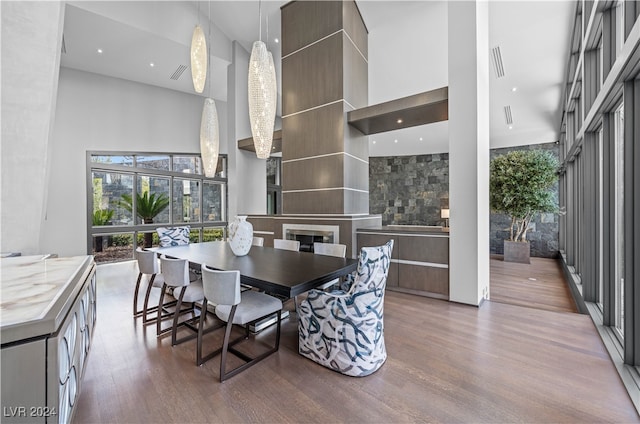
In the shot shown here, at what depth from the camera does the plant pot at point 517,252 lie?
6359 millimetres

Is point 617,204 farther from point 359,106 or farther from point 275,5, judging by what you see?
point 275,5

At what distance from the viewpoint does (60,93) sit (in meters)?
5.71

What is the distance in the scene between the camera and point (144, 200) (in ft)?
21.9

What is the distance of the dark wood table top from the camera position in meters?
1.94

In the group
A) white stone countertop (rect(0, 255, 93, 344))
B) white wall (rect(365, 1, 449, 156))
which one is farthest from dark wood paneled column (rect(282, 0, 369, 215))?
white stone countertop (rect(0, 255, 93, 344))

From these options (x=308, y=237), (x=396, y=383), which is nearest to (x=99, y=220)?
(x=308, y=237)

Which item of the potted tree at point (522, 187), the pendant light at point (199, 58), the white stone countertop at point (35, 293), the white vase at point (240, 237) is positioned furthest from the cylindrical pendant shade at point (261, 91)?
the potted tree at point (522, 187)

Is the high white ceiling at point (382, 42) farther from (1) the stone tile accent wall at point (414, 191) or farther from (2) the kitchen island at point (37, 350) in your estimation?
(2) the kitchen island at point (37, 350)

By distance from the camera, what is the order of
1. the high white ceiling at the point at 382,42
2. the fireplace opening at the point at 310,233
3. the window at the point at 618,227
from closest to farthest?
1. the window at the point at 618,227
2. the fireplace opening at the point at 310,233
3. the high white ceiling at the point at 382,42

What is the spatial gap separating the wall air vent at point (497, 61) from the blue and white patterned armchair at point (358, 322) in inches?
211


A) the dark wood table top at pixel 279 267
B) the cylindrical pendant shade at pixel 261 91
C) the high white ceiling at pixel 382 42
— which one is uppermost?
the high white ceiling at pixel 382 42

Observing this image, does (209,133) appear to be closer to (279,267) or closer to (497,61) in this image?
(279,267)

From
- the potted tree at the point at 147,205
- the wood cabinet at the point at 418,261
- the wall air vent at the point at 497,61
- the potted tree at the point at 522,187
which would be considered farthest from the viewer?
the potted tree at the point at 147,205

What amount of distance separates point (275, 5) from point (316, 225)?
419 centimetres
